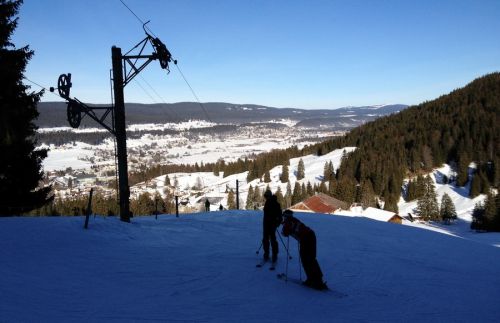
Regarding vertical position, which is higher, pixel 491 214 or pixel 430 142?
pixel 430 142

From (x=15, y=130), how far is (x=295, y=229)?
1678 cm

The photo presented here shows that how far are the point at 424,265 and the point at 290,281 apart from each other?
223 inches

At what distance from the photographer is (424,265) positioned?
11.6 m

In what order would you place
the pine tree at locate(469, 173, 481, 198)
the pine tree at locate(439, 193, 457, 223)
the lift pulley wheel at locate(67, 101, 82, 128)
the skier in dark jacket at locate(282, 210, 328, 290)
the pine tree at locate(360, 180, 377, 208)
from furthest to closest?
the pine tree at locate(469, 173, 481, 198), the pine tree at locate(360, 180, 377, 208), the pine tree at locate(439, 193, 457, 223), the lift pulley wheel at locate(67, 101, 82, 128), the skier in dark jacket at locate(282, 210, 328, 290)

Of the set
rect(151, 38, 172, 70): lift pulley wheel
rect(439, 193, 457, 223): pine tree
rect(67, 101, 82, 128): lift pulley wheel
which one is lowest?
rect(439, 193, 457, 223): pine tree

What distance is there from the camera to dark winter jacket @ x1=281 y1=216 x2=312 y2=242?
8.21 metres

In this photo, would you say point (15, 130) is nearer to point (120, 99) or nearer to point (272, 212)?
point (120, 99)

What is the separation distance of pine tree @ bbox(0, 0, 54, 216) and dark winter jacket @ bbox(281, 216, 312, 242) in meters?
15.7

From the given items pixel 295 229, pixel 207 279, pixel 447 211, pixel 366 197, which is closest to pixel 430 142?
pixel 366 197

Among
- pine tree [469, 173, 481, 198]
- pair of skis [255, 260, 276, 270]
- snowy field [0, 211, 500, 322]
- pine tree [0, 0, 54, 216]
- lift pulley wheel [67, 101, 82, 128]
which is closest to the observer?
snowy field [0, 211, 500, 322]

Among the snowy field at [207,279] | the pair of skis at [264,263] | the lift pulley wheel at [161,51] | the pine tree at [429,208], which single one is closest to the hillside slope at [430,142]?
the pine tree at [429,208]

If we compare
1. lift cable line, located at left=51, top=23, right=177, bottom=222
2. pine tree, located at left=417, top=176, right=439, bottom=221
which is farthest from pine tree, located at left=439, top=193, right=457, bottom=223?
lift cable line, located at left=51, top=23, right=177, bottom=222

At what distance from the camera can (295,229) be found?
27.2ft

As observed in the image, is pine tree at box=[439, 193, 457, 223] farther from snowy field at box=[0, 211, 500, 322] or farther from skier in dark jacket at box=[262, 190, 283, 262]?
skier in dark jacket at box=[262, 190, 283, 262]
